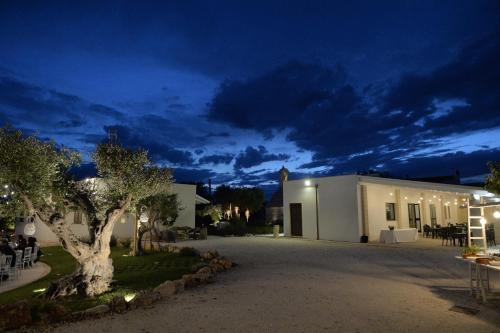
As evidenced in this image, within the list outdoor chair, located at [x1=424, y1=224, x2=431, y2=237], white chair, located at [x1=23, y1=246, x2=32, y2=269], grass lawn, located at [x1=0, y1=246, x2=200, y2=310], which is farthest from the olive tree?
outdoor chair, located at [x1=424, y1=224, x2=431, y2=237]

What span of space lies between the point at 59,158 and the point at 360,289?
23.2 feet

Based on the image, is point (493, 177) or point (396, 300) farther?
point (493, 177)

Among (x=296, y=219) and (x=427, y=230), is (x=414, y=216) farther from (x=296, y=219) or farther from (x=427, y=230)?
(x=296, y=219)

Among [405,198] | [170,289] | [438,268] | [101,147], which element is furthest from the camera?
[405,198]

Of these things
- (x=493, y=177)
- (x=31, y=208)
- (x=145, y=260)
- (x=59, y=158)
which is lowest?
(x=145, y=260)

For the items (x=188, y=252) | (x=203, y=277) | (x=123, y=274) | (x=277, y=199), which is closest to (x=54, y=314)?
(x=203, y=277)

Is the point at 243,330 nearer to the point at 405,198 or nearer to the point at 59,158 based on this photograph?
the point at 59,158

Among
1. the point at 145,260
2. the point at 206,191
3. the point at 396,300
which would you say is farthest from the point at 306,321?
the point at 206,191

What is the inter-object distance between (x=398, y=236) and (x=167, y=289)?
13682mm

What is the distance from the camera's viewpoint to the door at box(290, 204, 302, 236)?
21.4m

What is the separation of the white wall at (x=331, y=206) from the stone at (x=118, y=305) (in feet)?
47.6

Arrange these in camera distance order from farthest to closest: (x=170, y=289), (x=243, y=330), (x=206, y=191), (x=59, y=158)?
Result: (x=206, y=191) < (x=59, y=158) < (x=170, y=289) < (x=243, y=330)

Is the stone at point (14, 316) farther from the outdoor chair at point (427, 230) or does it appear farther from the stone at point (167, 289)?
the outdoor chair at point (427, 230)

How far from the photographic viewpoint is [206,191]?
56.2 meters
